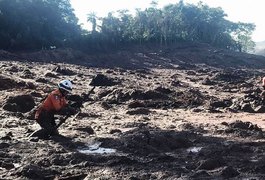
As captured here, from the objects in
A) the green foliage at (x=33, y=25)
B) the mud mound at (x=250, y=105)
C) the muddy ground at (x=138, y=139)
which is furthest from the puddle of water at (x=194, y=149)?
the green foliage at (x=33, y=25)

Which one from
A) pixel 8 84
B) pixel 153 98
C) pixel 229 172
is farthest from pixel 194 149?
pixel 8 84

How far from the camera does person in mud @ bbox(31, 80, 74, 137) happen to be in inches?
351

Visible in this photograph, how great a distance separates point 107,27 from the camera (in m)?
43.6

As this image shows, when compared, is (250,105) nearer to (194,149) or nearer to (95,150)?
(194,149)

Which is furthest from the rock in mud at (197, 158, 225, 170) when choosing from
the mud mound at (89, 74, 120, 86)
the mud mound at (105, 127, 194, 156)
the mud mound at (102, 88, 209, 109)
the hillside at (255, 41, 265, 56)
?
the hillside at (255, 41, 265, 56)

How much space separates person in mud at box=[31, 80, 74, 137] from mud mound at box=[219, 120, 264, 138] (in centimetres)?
344

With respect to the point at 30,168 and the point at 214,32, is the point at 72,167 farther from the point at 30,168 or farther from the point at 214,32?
the point at 214,32

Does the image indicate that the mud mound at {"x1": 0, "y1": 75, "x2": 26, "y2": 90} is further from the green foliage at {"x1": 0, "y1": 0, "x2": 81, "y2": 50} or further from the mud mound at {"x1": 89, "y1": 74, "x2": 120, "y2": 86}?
the green foliage at {"x1": 0, "y1": 0, "x2": 81, "y2": 50}

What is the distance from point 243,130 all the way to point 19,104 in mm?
6176

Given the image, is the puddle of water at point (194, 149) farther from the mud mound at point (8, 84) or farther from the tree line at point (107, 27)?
the tree line at point (107, 27)

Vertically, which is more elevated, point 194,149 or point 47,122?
point 47,122

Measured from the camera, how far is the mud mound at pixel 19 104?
12.4 m

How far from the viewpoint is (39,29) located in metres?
37.5

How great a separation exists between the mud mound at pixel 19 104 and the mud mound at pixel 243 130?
5.36 meters
